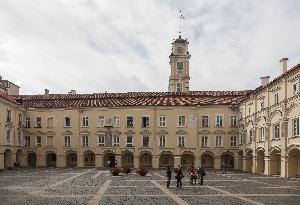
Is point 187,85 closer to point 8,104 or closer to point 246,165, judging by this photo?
point 246,165

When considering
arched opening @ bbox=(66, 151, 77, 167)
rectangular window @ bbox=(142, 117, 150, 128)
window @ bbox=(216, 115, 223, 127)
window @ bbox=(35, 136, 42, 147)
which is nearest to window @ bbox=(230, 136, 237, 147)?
window @ bbox=(216, 115, 223, 127)

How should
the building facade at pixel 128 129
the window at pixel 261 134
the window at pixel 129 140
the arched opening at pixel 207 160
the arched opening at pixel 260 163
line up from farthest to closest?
1. the arched opening at pixel 207 160
2. the window at pixel 129 140
3. the building facade at pixel 128 129
4. the arched opening at pixel 260 163
5. the window at pixel 261 134

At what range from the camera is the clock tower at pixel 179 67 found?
83.7m

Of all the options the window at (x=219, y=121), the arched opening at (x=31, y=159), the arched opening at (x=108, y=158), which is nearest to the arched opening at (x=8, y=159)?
the arched opening at (x=31, y=159)

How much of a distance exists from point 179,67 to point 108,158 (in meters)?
29.8

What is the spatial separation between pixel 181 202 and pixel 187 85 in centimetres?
6365

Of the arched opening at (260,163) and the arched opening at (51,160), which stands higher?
the arched opening at (260,163)

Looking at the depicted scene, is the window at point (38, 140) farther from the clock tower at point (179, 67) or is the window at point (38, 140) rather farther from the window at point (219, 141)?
the clock tower at point (179, 67)

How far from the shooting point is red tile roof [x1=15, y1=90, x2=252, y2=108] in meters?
60.6

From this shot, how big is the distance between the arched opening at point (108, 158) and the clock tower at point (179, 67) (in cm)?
2547

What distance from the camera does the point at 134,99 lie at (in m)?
62.9

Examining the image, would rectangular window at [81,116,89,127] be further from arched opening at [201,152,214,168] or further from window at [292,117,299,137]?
window at [292,117,299,137]

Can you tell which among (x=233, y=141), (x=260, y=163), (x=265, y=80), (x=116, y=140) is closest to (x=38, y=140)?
(x=116, y=140)

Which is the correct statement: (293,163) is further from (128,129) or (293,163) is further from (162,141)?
(128,129)
